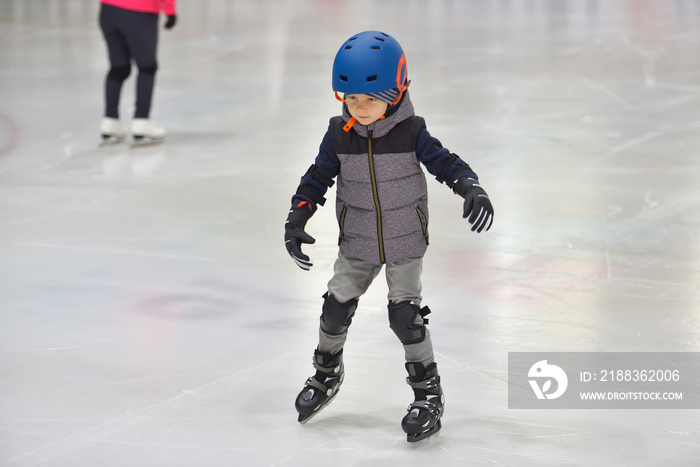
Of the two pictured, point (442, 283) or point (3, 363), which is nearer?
point (3, 363)

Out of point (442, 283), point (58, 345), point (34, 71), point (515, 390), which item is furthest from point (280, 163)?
point (34, 71)

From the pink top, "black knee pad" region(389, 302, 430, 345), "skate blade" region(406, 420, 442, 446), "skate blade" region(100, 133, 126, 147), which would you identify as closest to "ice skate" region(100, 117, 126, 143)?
"skate blade" region(100, 133, 126, 147)

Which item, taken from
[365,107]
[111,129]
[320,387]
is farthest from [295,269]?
[111,129]

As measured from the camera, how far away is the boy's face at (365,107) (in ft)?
9.72

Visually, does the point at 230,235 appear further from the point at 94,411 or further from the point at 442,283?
the point at 94,411

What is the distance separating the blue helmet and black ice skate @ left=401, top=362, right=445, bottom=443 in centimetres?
88

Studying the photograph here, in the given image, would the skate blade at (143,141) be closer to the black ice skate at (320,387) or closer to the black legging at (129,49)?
the black legging at (129,49)

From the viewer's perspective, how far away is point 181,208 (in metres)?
5.80

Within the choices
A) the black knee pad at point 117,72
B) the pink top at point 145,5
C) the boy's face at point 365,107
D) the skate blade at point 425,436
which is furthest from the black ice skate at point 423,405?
the black knee pad at point 117,72

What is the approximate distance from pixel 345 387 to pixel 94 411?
0.85 metres

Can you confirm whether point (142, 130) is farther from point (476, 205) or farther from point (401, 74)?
point (476, 205)

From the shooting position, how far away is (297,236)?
3.04 m

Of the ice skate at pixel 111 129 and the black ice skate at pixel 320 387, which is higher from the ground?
the black ice skate at pixel 320 387

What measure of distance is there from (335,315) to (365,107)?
0.66 metres
